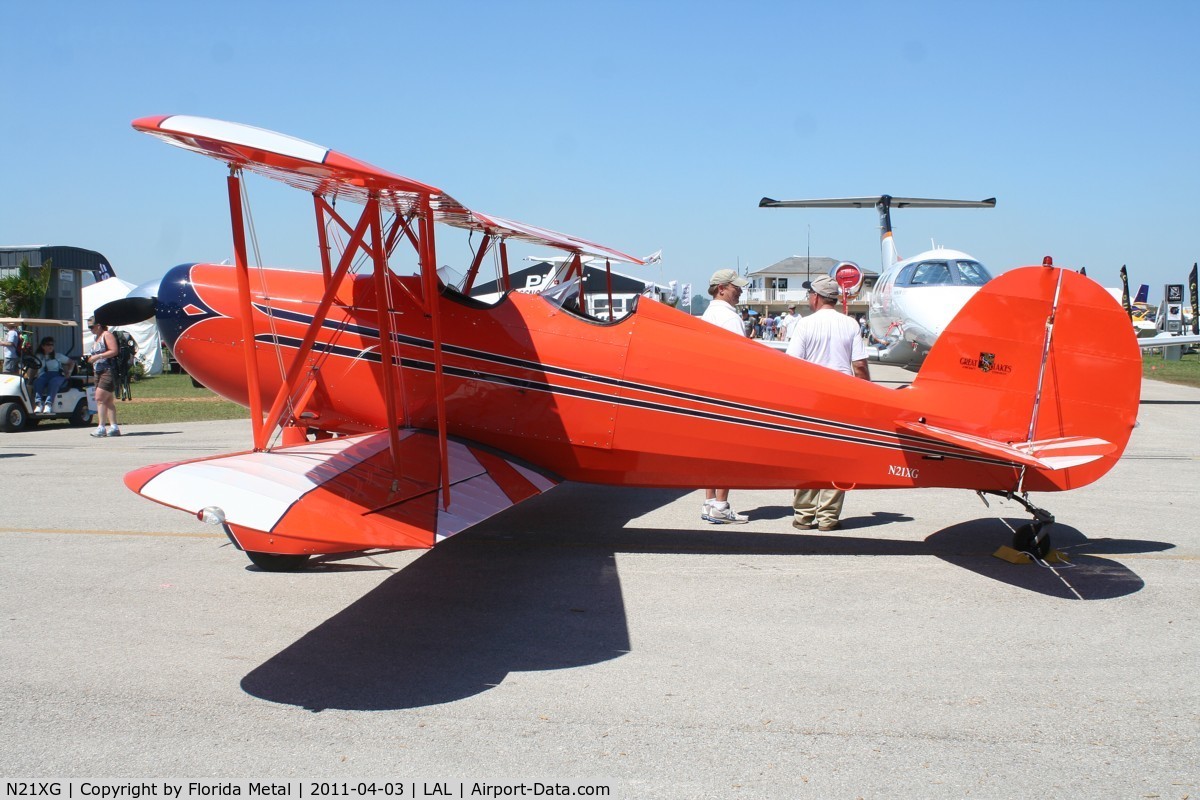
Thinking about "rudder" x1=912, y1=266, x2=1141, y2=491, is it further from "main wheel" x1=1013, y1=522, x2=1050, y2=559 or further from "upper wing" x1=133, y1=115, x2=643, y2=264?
"upper wing" x1=133, y1=115, x2=643, y2=264

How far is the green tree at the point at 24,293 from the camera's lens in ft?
102

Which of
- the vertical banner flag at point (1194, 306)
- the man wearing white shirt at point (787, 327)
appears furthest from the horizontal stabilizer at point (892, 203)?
the vertical banner flag at point (1194, 306)

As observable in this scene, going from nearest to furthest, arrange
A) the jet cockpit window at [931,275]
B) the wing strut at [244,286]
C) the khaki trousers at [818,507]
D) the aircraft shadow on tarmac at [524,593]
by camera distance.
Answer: the aircraft shadow on tarmac at [524,593], the wing strut at [244,286], the khaki trousers at [818,507], the jet cockpit window at [931,275]

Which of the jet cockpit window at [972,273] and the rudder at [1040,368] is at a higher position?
the jet cockpit window at [972,273]

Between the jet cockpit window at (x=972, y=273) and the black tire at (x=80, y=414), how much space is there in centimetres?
1568

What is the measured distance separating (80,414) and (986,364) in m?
15.0

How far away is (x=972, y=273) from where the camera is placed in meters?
16.8

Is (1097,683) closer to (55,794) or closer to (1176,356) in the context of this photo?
(55,794)

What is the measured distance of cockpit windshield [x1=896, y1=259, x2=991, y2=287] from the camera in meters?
16.6

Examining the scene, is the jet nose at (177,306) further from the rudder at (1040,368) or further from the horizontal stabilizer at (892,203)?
the horizontal stabilizer at (892,203)

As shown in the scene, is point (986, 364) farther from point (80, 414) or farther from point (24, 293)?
point (24, 293)

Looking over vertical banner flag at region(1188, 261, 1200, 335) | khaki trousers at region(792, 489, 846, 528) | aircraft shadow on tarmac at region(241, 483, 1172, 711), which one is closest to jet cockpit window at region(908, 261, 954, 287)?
A: aircraft shadow on tarmac at region(241, 483, 1172, 711)

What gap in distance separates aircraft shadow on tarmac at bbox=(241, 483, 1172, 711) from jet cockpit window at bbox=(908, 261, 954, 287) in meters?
9.73

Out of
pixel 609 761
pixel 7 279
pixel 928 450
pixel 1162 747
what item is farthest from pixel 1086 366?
pixel 7 279
